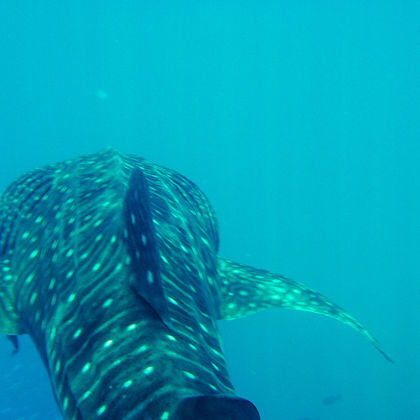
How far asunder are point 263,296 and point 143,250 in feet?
8.12

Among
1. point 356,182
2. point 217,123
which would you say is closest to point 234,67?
point 217,123

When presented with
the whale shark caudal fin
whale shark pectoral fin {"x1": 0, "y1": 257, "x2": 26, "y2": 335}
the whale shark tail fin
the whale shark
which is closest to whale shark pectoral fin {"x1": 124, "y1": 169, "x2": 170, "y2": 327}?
the whale shark

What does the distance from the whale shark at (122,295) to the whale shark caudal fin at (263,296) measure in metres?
0.01

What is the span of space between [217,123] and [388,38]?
123 feet

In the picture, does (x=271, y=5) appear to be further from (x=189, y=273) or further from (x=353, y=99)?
(x=189, y=273)

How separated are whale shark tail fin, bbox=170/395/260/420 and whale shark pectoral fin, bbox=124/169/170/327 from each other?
62 cm

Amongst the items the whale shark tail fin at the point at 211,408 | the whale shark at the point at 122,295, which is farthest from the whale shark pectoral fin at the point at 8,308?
the whale shark tail fin at the point at 211,408

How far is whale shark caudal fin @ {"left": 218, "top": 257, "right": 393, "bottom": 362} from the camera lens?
4.55 m

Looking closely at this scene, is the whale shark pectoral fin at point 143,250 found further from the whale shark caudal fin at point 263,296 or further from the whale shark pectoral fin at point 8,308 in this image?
the whale shark caudal fin at point 263,296

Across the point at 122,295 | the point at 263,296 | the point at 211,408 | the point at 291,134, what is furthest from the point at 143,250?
the point at 291,134

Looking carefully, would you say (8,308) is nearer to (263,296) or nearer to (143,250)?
(143,250)

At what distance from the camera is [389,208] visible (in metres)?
63.2

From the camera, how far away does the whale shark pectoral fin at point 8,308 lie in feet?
12.5

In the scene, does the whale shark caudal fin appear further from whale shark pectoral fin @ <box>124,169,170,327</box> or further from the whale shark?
whale shark pectoral fin @ <box>124,169,170,327</box>
